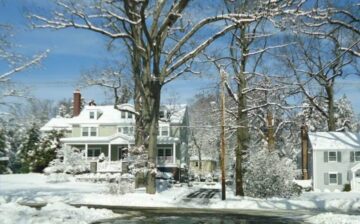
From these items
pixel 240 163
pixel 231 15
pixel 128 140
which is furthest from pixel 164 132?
pixel 231 15

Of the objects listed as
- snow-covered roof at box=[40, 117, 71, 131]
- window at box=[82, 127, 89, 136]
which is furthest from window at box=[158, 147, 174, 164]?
snow-covered roof at box=[40, 117, 71, 131]

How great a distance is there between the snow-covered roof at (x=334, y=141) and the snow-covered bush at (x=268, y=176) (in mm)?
A: 17533

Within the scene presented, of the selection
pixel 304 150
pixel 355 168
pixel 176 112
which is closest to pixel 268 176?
pixel 355 168

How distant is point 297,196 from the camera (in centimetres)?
3161

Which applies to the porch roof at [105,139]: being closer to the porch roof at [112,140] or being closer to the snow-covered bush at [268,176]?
the porch roof at [112,140]

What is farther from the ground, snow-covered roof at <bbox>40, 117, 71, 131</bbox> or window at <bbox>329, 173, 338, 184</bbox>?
snow-covered roof at <bbox>40, 117, 71, 131</bbox>

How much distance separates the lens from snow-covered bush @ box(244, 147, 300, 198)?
97.4 feet

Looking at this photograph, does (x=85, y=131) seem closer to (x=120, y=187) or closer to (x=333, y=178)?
(x=333, y=178)

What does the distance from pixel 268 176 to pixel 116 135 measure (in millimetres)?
27342

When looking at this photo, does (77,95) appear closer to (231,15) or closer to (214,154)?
(214,154)

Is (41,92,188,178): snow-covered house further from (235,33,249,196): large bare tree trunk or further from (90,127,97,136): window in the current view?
(235,33,249,196): large bare tree trunk

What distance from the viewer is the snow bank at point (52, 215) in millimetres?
14363

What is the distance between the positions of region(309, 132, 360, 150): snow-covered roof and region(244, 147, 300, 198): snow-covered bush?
17.5 metres

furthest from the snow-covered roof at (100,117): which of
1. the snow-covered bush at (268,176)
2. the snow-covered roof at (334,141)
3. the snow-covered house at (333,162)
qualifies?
the snow-covered bush at (268,176)
